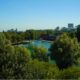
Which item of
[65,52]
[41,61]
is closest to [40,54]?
[65,52]

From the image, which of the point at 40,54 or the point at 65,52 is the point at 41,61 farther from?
the point at 40,54

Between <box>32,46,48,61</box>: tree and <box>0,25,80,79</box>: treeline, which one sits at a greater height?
<box>0,25,80,79</box>: treeline

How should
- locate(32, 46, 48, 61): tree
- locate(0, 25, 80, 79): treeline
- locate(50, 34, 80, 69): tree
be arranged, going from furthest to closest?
locate(32, 46, 48, 61): tree, locate(50, 34, 80, 69): tree, locate(0, 25, 80, 79): treeline

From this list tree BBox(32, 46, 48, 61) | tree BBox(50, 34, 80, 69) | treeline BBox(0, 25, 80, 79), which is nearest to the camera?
treeline BBox(0, 25, 80, 79)

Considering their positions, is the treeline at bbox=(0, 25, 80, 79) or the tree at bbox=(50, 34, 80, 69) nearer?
the treeline at bbox=(0, 25, 80, 79)

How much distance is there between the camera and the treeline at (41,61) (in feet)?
44.4

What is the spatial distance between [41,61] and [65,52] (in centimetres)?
425

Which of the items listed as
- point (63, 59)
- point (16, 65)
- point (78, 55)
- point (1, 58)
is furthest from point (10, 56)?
point (78, 55)

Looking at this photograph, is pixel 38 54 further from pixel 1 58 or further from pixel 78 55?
pixel 1 58

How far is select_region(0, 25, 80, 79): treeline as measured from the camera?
13.5m

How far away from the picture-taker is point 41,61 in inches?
904

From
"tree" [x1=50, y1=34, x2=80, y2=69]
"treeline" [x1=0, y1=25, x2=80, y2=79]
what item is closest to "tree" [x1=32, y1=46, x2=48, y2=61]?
"treeline" [x1=0, y1=25, x2=80, y2=79]

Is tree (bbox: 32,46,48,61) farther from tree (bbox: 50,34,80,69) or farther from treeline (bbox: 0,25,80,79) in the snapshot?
tree (bbox: 50,34,80,69)

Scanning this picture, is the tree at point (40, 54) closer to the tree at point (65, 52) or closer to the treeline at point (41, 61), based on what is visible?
the treeline at point (41, 61)
